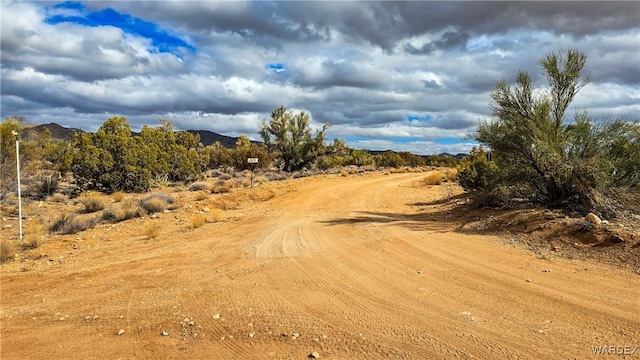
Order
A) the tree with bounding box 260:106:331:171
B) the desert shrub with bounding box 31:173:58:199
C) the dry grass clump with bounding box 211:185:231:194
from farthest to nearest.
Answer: the tree with bounding box 260:106:331:171, the dry grass clump with bounding box 211:185:231:194, the desert shrub with bounding box 31:173:58:199

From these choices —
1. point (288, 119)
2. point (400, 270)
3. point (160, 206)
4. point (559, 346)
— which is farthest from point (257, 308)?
point (288, 119)

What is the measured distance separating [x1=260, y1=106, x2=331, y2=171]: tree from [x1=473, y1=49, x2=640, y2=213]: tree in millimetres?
26700

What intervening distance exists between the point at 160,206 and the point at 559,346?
14485 millimetres

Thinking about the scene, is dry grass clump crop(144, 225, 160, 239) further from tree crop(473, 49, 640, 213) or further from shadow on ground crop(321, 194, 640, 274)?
tree crop(473, 49, 640, 213)

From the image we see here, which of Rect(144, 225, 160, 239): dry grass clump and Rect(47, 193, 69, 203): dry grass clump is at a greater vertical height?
Rect(144, 225, 160, 239): dry grass clump

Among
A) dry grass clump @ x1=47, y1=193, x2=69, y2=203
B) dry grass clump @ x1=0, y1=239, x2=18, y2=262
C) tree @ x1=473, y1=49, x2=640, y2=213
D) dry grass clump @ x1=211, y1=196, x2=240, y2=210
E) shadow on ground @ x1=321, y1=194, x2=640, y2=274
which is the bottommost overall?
dry grass clump @ x1=47, y1=193, x2=69, y2=203

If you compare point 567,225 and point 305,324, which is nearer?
point 305,324

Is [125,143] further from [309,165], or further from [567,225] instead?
[567,225]

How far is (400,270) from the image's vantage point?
27.0ft

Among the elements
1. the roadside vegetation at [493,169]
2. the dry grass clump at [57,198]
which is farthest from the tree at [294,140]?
the dry grass clump at [57,198]

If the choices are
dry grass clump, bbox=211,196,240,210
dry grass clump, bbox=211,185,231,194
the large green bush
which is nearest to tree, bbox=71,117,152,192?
the large green bush

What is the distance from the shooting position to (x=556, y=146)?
1210 cm

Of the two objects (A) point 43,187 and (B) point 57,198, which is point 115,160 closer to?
(A) point 43,187

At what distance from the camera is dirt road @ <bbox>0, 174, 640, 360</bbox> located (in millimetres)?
5195
